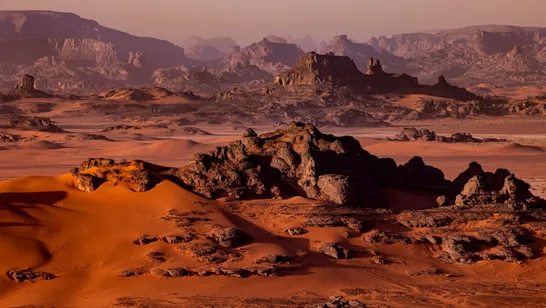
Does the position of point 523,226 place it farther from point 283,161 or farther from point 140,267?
point 140,267

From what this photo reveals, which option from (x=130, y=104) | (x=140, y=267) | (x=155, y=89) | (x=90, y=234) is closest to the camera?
(x=140, y=267)

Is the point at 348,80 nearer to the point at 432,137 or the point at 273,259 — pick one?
the point at 432,137

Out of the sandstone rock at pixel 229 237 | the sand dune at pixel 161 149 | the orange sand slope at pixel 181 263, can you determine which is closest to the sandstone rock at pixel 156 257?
the orange sand slope at pixel 181 263

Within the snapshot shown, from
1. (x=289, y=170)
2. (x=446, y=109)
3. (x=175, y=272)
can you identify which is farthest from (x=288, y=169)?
(x=446, y=109)

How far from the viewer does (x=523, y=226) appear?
63.1 feet

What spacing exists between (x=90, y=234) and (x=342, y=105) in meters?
87.0

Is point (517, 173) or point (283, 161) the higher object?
point (283, 161)

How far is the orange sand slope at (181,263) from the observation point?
50.9 ft

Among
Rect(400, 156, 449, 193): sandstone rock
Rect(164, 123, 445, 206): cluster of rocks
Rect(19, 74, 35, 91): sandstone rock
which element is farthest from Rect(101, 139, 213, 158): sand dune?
Rect(19, 74, 35, 91): sandstone rock

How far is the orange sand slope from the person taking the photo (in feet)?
50.9

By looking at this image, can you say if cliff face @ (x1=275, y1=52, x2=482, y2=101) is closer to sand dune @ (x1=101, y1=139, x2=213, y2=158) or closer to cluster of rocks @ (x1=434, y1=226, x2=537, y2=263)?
sand dune @ (x1=101, y1=139, x2=213, y2=158)

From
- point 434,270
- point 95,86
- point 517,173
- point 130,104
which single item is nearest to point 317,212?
point 434,270

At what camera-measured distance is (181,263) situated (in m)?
16.9

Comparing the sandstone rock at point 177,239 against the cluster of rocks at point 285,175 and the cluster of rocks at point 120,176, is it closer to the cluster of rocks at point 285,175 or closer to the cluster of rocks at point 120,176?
the cluster of rocks at point 285,175
